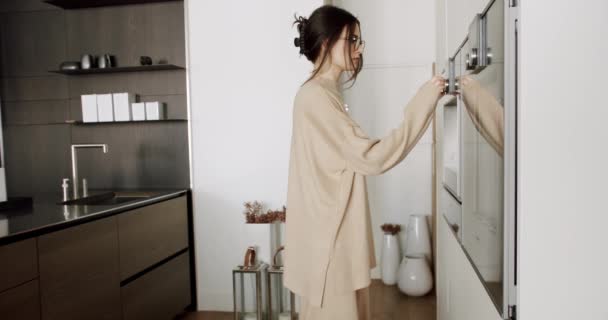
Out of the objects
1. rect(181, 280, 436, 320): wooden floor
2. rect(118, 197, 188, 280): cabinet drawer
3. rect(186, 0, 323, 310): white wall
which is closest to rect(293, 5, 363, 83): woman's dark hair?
rect(118, 197, 188, 280): cabinet drawer

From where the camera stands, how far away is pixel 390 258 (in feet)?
11.6

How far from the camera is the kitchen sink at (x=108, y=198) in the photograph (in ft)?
8.53

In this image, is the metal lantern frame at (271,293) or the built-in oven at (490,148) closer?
the built-in oven at (490,148)

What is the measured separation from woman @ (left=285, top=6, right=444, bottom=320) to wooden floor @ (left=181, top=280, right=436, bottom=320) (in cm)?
165

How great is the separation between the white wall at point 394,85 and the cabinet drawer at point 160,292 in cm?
150

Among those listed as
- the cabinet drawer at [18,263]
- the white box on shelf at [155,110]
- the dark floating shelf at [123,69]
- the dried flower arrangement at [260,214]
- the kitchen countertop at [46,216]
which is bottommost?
the dried flower arrangement at [260,214]

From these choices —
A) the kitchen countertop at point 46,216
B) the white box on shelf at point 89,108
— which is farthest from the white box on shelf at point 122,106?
the kitchen countertop at point 46,216

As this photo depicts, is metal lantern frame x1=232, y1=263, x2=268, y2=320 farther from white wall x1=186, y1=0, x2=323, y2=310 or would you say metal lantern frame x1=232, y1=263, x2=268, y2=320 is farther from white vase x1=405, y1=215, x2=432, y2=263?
white vase x1=405, y1=215, x2=432, y2=263

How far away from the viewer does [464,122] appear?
1321mm

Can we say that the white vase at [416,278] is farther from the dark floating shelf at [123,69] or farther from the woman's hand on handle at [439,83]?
the woman's hand on handle at [439,83]

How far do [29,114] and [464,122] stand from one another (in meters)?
3.33

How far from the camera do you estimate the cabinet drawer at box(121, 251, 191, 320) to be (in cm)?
235

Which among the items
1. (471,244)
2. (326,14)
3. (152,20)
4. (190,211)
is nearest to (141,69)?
(152,20)
